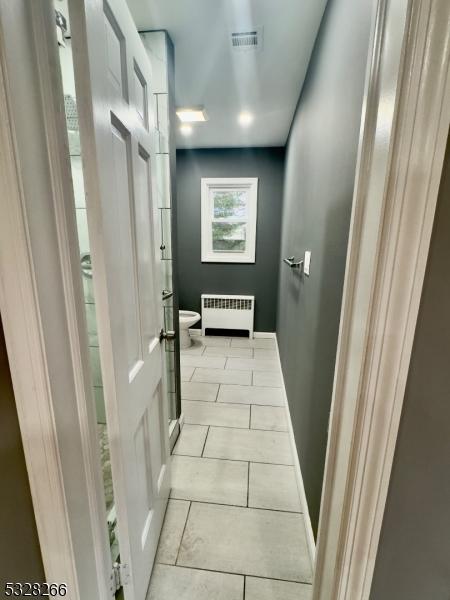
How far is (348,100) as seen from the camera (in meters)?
0.98

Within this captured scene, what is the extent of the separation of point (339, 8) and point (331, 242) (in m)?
0.98

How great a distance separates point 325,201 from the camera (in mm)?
1261

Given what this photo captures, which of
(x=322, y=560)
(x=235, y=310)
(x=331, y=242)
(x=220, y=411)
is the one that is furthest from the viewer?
(x=235, y=310)

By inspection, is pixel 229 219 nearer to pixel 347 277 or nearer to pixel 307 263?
pixel 307 263

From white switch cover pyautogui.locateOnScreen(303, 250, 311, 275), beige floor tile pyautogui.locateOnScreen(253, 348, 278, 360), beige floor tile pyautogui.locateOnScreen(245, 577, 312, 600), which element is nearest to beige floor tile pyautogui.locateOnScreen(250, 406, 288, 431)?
beige floor tile pyautogui.locateOnScreen(245, 577, 312, 600)

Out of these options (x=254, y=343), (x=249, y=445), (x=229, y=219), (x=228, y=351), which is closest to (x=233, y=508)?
(x=249, y=445)

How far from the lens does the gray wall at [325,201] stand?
0.95 m

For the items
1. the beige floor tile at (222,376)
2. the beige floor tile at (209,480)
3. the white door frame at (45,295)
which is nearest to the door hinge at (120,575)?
the white door frame at (45,295)

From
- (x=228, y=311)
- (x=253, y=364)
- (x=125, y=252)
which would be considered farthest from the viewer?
(x=228, y=311)

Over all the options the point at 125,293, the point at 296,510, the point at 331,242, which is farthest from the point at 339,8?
the point at 296,510

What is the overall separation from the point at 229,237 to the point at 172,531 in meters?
3.37

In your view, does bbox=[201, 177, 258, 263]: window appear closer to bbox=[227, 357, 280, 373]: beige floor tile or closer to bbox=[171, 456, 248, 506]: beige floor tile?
bbox=[227, 357, 280, 373]: beige floor tile

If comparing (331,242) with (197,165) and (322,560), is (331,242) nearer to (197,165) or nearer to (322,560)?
(322,560)

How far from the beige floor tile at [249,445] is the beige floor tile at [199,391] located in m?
0.45
